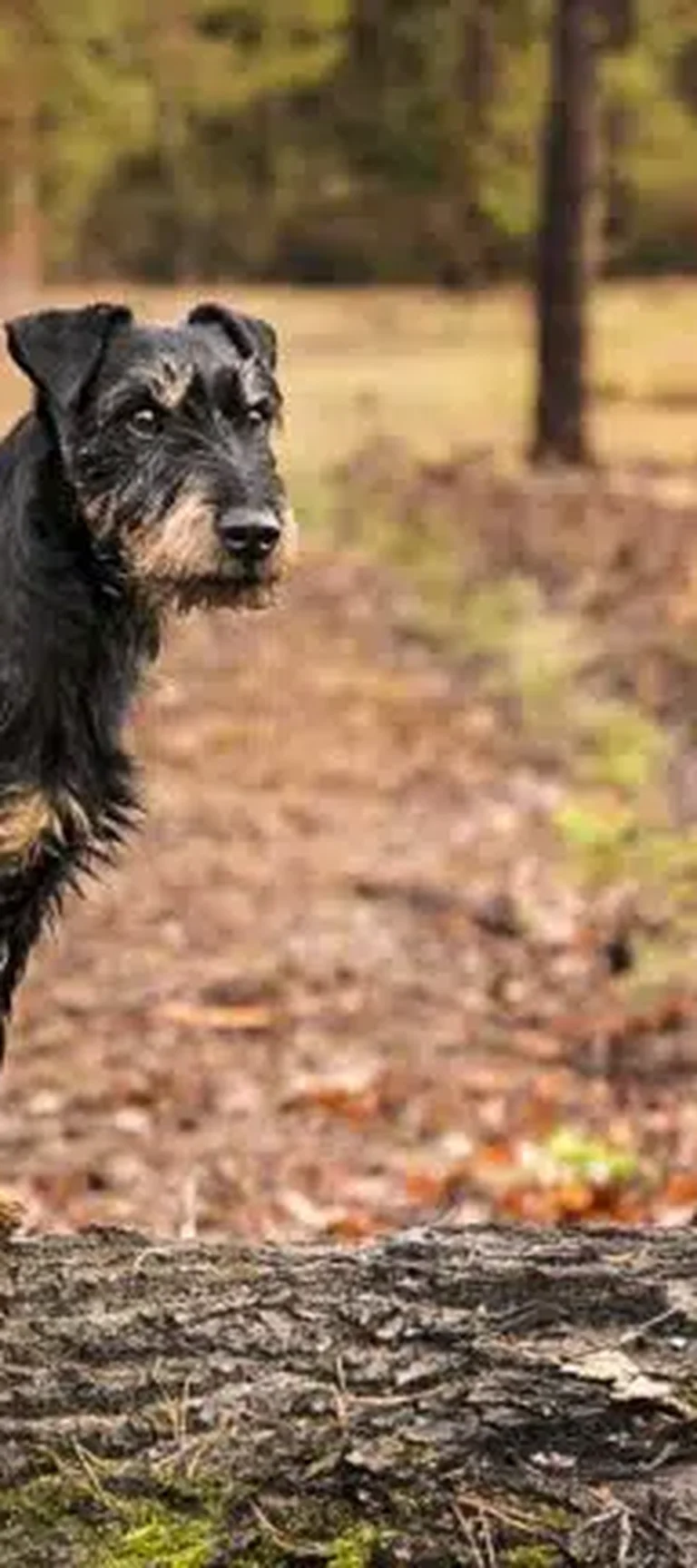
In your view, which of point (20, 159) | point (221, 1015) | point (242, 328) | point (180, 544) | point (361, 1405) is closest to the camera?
point (361, 1405)

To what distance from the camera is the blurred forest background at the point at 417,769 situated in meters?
9.26

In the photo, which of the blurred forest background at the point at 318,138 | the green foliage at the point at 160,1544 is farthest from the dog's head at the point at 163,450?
the blurred forest background at the point at 318,138

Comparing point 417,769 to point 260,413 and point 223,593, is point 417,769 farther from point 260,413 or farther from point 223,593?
point 223,593

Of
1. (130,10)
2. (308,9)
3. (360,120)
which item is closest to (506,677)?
(130,10)

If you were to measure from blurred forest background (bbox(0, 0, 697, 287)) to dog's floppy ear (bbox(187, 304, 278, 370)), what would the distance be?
28900 millimetres

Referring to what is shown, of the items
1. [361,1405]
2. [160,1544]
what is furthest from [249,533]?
[160,1544]

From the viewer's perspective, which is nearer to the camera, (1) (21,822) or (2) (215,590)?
(1) (21,822)

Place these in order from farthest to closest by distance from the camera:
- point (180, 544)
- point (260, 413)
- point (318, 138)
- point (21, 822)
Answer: point (318, 138) < point (260, 413) < point (180, 544) < point (21, 822)

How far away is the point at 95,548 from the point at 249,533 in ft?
0.87

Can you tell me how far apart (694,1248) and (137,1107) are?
16.2 feet

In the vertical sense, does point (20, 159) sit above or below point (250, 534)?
below

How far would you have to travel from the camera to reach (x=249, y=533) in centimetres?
510

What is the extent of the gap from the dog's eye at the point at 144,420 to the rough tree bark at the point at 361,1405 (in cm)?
142

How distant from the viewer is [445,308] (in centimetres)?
4944
